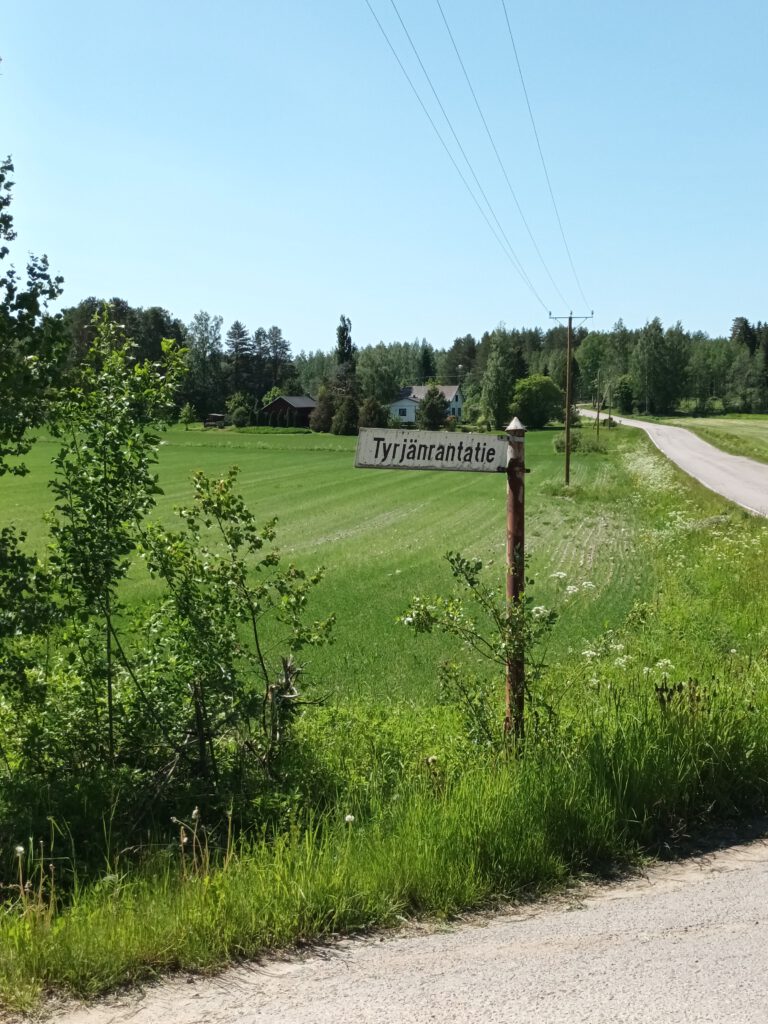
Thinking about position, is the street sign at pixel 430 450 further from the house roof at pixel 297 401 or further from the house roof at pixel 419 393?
the house roof at pixel 419 393

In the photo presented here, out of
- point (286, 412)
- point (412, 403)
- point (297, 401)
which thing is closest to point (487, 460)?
point (286, 412)

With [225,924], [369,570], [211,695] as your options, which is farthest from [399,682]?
[369,570]

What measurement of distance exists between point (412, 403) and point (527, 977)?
123138 millimetres

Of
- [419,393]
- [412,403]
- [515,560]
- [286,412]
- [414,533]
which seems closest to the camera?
[515,560]

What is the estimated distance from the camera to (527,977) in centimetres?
310

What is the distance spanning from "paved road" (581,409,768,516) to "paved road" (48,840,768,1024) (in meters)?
26.0

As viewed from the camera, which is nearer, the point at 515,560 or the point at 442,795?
the point at 442,795

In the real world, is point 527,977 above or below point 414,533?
above

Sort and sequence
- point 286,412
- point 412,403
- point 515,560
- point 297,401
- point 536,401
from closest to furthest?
point 515,560, point 536,401, point 286,412, point 297,401, point 412,403

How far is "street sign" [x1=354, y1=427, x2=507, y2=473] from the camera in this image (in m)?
5.54

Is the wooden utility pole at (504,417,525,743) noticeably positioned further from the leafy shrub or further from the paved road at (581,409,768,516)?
the leafy shrub

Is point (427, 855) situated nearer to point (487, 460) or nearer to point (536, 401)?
point (487, 460)

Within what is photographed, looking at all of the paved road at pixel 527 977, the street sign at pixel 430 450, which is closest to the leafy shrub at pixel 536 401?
the street sign at pixel 430 450

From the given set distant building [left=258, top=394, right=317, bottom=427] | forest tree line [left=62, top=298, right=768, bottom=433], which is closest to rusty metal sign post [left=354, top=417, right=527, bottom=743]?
forest tree line [left=62, top=298, right=768, bottom=433]
